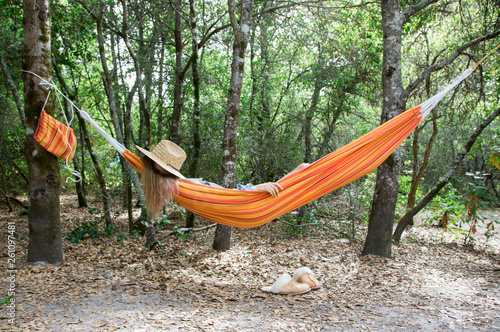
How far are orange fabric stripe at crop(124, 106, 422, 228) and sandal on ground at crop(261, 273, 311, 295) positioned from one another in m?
0.56

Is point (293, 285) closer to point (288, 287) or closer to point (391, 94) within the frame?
point (288, 287)

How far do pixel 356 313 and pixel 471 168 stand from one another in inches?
371

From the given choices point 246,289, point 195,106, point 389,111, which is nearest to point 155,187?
point 246,289

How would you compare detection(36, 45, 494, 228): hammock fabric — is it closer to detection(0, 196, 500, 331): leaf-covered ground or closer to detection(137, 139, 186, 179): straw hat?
detection(137, 139, 186, 179): straw hat

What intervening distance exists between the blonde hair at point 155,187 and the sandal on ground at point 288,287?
3.50ft

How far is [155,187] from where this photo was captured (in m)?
2.06

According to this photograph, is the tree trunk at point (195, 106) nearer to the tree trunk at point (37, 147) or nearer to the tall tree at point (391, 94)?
the tree trunk at point (37, 147)

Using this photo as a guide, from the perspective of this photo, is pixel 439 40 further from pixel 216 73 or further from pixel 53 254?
pixel 53 254

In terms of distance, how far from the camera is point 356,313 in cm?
211

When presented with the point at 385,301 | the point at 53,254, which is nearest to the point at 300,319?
the point at 385,301

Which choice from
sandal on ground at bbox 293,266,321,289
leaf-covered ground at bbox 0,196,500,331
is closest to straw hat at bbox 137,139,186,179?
leaf-covered ground at bbox 0,196,500,331

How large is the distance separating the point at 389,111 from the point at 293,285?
6.16 feet

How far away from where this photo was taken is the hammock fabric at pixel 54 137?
7.68 feet

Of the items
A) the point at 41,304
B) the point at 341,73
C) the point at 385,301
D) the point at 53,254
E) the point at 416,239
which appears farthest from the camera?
the point at 341,73
